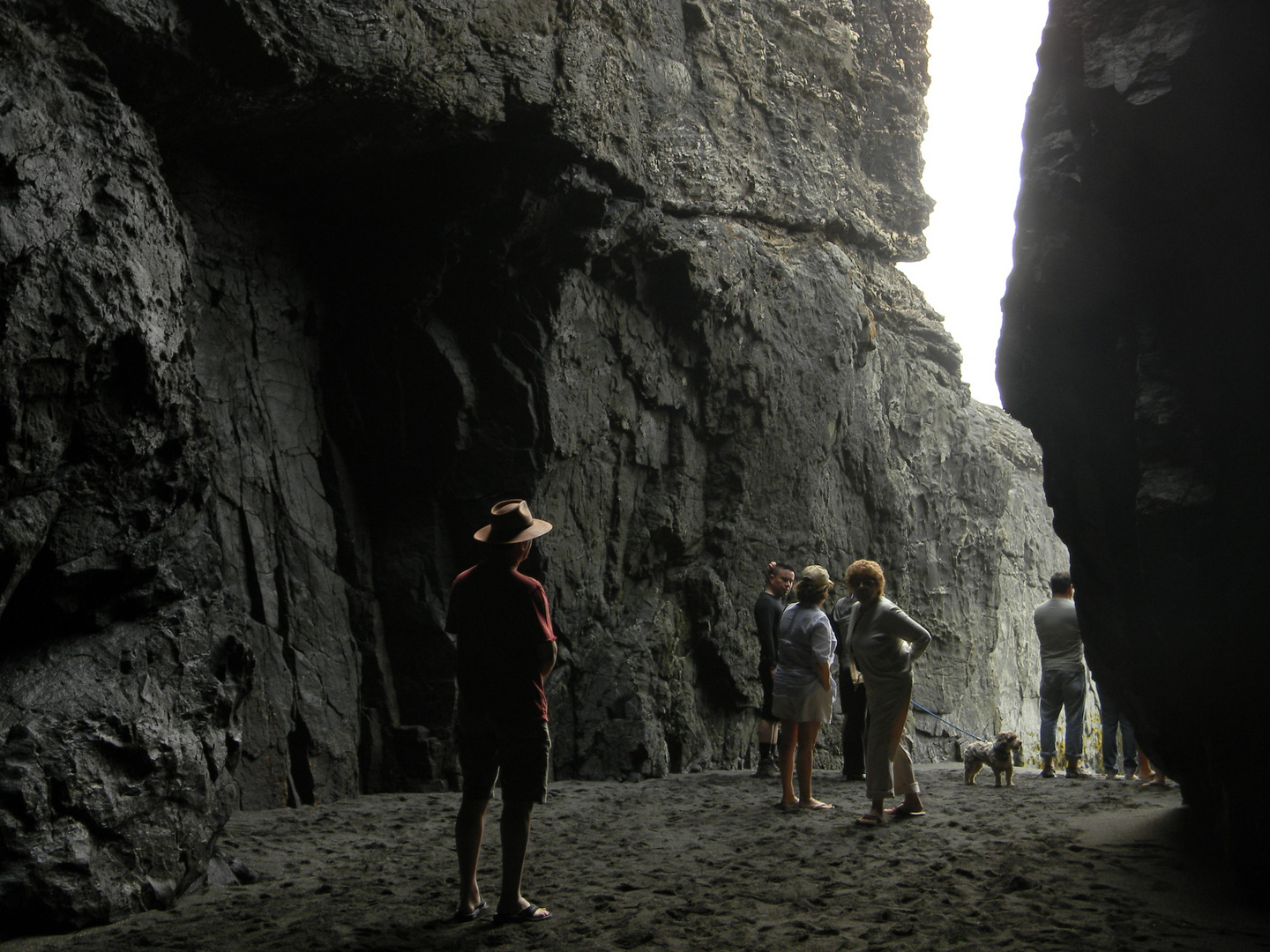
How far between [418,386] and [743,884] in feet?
20.9

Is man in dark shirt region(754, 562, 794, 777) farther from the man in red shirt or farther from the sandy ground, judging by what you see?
the man in red shirt

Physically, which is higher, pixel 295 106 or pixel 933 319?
pixel 933 319

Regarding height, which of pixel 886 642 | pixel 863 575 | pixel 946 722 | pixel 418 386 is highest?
pixel 418 386

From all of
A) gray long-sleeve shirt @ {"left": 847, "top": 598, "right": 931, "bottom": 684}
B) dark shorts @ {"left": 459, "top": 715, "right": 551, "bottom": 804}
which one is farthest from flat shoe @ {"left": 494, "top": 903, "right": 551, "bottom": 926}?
gray long-sleeve shirt @ {"left": 847, "top": 598, "right": 931, "bottom": 684}

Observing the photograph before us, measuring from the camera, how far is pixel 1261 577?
4527 millimetres

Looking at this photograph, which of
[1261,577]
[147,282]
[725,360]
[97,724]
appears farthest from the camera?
[725,360]

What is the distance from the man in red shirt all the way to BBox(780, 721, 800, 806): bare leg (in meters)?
3.35

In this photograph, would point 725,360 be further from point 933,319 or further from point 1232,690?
point 1232,690

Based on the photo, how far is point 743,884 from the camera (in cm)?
544

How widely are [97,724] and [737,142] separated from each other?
10.5m

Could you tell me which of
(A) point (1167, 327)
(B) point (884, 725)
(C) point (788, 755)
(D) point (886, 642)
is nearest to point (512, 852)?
(B) point (884, 725)

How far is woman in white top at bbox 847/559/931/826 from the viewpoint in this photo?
691 cm

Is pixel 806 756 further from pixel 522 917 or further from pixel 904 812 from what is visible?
pixel 522 917

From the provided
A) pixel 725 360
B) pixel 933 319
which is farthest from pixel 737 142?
pixel 933 319
